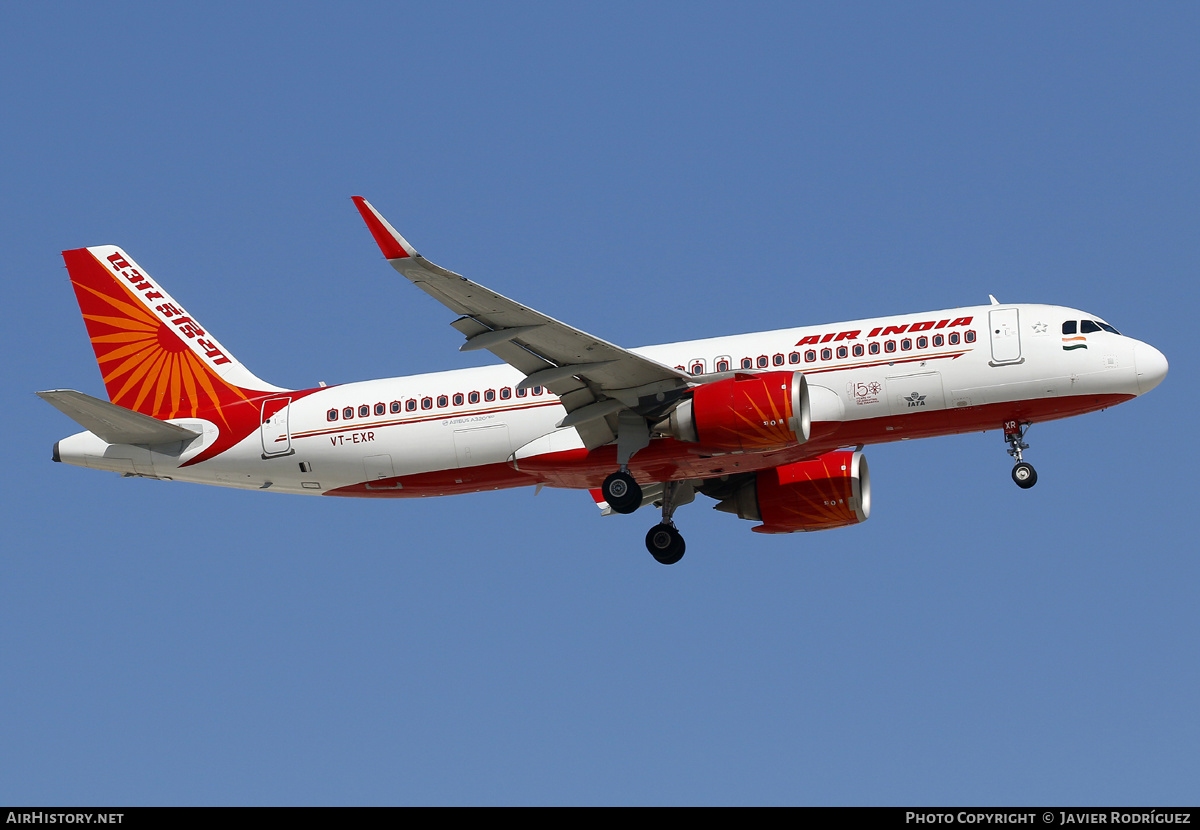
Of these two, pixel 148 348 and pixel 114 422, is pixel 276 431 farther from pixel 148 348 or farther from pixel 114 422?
pixel 148 348

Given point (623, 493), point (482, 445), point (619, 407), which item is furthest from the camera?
point (482, 445)

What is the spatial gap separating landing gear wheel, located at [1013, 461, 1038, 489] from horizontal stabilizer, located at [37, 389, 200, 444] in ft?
72.6

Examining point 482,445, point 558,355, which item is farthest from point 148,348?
point 558,355

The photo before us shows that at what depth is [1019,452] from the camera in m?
35.9

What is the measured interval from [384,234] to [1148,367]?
19113mm

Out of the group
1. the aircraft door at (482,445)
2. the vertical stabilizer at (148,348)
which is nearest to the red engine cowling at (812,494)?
the aircraft door at (482,445)

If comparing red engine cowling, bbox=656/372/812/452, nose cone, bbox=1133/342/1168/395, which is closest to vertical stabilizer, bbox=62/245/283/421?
red engine cowling, bbox=656/372/812/452

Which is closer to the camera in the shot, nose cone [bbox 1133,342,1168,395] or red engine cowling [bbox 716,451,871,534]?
nose cone [bbox 1133,342,1168,395]

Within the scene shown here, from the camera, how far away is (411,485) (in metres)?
38.3

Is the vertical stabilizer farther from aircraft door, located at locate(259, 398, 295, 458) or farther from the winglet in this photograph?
the winglet

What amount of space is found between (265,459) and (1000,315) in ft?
65.4

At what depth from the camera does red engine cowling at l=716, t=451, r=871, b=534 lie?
132 feet

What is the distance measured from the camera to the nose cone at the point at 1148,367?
114ft

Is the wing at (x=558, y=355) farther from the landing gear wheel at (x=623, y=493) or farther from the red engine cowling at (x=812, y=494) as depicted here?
the red engine cowling at (x=812, y=494)
